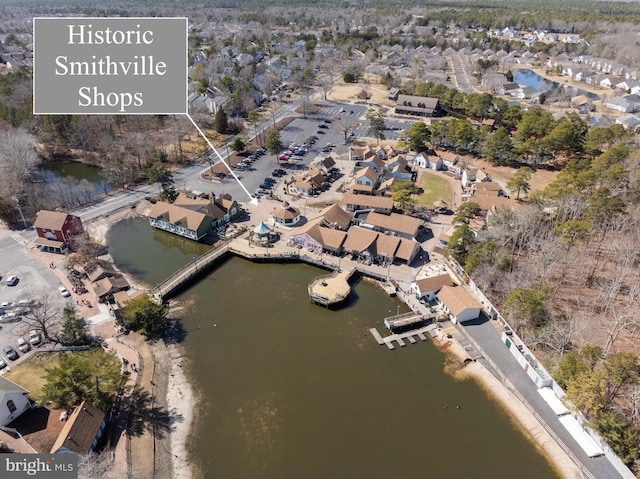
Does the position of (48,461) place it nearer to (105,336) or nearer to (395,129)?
(105,336)

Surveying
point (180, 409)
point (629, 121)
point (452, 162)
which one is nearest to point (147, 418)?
point (180, 409)

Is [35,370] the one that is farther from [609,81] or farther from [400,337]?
[609,81]

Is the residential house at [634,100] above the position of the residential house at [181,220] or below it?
above

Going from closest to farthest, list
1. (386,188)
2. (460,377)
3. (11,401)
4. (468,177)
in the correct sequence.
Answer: (11,401) < (460,377) < (386,188) < (468,177)

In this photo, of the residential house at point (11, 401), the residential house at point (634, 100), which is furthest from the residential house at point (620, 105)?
the residential house at point (11, 401)

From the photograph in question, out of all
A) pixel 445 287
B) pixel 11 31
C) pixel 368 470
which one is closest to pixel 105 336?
pixel 368 470

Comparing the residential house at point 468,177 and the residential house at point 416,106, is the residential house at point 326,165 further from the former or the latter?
the residential house at point 416,106

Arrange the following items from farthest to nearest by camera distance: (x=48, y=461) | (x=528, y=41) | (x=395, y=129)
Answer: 1. (x=528, y=41)
2. (x=395, y=129)
3. (x=48, y=461)
